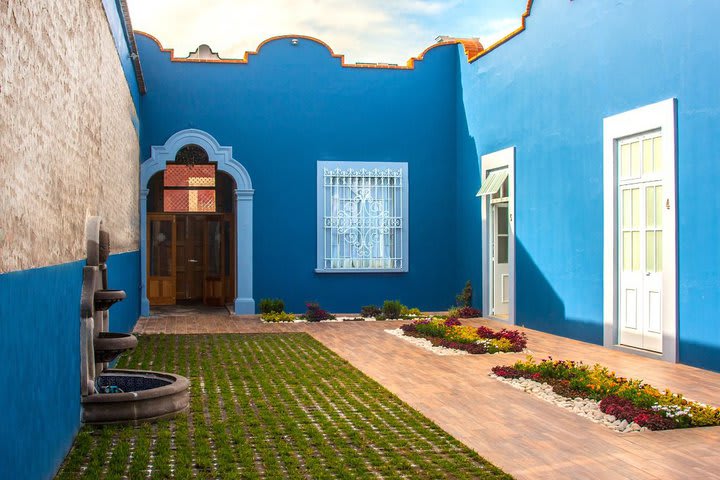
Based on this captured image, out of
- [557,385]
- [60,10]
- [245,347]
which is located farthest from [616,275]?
[60,10]

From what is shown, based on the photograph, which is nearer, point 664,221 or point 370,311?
point 664,221

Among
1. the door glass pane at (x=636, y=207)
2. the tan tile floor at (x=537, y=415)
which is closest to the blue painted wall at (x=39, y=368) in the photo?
the tan tile floor at (x=537, y=415)

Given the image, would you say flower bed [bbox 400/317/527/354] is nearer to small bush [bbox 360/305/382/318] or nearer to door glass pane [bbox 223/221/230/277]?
small bush [bbox 360/305/382/318]

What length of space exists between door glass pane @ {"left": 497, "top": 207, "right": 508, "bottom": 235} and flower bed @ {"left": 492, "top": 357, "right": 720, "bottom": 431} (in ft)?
21.4

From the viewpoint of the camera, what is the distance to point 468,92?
1591 cm

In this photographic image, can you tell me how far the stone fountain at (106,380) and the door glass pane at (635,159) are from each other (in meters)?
6.36

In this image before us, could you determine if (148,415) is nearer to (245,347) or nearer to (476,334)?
(245,347)

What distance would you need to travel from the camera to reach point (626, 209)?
34.1 feet

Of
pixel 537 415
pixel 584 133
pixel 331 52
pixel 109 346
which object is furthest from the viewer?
pixel 331 52

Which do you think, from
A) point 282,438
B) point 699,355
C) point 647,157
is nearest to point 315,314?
point 647,157

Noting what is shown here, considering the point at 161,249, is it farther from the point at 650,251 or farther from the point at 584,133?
the point at 650,251

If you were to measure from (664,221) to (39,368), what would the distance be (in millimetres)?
7277

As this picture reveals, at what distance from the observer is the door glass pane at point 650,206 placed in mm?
9797

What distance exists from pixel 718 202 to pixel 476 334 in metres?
3.62
